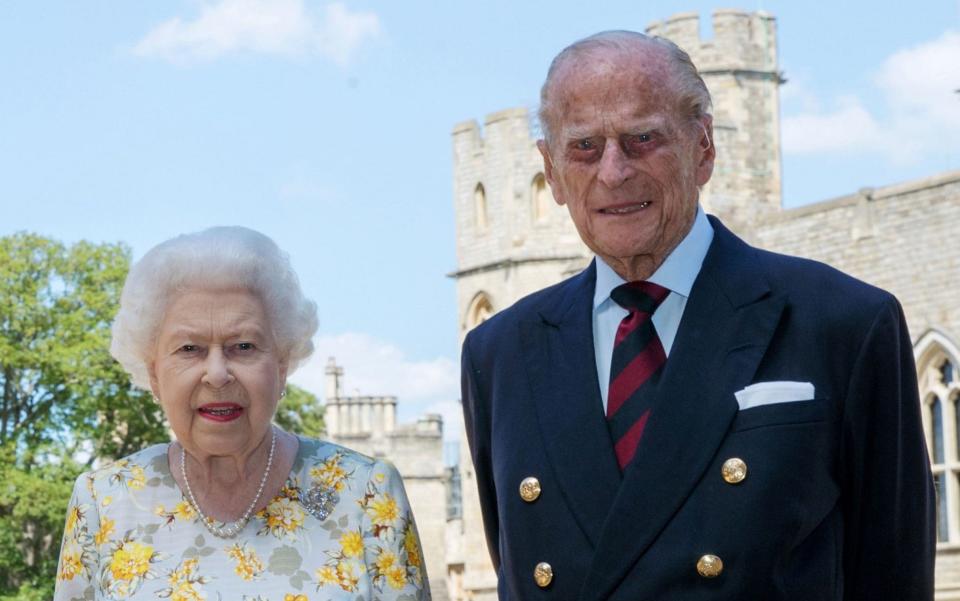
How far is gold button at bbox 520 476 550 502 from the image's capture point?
407 cm

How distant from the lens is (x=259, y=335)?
4.66m

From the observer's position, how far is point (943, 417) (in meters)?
22.8

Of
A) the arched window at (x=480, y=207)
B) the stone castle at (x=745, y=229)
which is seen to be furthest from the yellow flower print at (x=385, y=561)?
the arched window at (x=480, y=207)

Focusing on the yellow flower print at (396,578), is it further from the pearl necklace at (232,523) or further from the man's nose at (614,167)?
the man's nose at (614,167)

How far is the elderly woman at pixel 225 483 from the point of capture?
15.3ft

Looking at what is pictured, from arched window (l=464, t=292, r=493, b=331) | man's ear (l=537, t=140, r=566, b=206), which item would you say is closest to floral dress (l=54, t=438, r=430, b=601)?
man's ear (l=537, t=140, r=566, b=206)

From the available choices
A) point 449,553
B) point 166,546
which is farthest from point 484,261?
point 166,546

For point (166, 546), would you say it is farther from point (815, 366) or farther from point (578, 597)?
point (815, 366)

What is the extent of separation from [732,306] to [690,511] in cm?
49

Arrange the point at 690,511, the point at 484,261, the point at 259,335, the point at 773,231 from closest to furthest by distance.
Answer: the point at 690,511 → the point at 259,335 → the point at 773,231 → the point at 484,261

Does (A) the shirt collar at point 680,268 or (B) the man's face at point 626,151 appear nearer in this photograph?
(B) the man's face at point 626,151

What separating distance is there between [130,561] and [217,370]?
0.57m

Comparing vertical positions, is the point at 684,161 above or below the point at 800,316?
above

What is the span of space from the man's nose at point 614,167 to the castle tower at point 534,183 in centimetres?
2531
